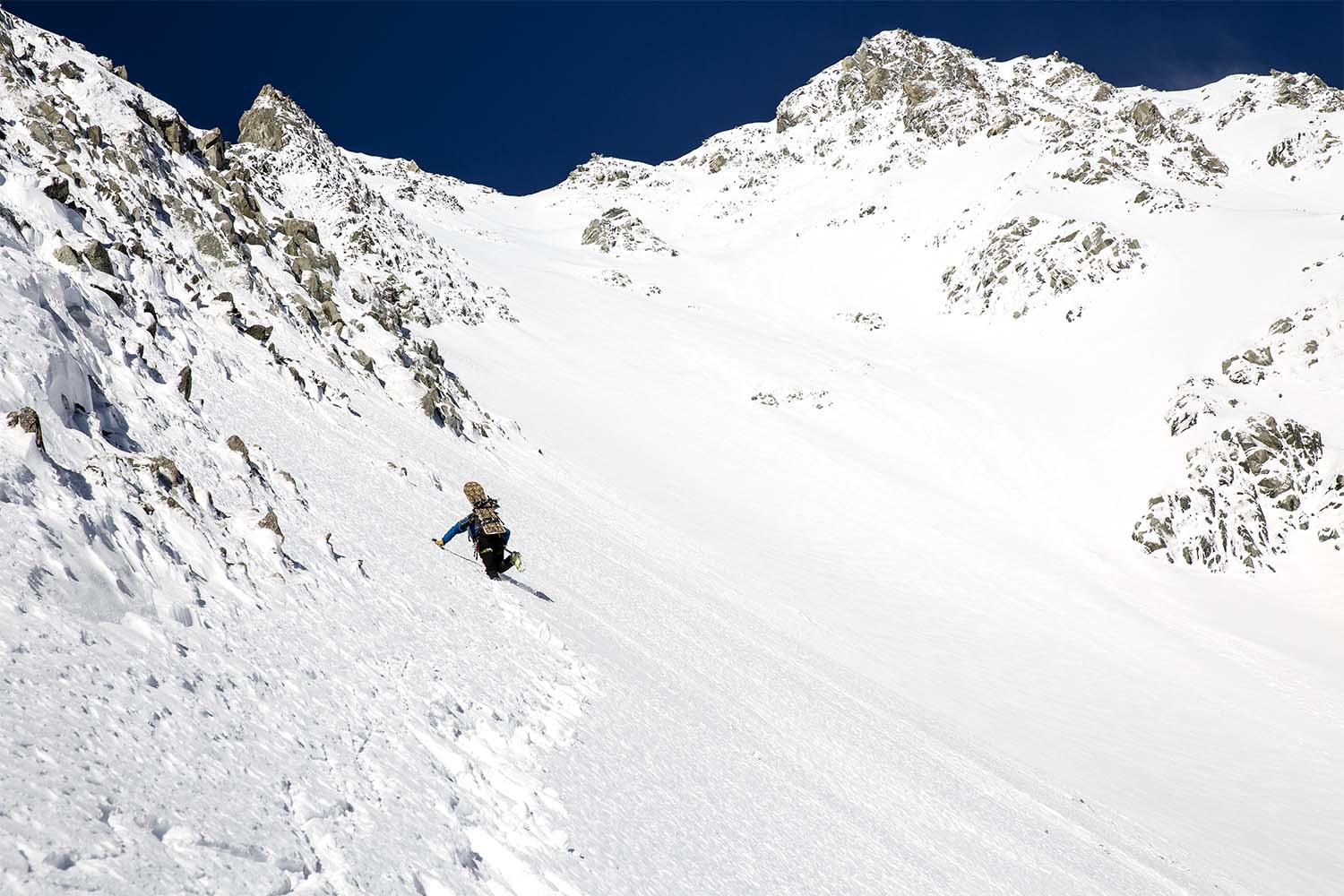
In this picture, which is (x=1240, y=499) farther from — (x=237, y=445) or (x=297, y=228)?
(x=297, y=228)

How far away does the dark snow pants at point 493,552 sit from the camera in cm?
1000

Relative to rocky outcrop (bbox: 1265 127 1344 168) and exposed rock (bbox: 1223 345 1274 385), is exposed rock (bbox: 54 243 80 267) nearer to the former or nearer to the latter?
exposed rock (bbox: 1223 345 1274 385)

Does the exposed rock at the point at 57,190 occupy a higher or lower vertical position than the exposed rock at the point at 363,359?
higher

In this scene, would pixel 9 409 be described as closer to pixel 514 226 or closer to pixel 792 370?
pixel 792 370

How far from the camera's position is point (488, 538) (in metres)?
10.1

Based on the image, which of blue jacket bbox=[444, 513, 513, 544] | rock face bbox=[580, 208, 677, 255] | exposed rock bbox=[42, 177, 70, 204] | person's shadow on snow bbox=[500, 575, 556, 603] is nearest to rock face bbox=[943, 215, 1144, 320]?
rock face bbox=[580, 208, 677, 255]

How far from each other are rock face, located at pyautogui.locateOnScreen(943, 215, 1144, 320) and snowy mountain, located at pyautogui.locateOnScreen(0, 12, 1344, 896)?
0.90ft

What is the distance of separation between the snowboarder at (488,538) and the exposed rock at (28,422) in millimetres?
5092

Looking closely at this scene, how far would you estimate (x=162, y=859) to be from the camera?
3252 millimetres

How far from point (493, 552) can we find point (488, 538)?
0.62 feet

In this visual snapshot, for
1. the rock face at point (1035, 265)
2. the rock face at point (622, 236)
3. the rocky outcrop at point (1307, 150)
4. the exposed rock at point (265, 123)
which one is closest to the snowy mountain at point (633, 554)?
the rock face at point (1035, 265)

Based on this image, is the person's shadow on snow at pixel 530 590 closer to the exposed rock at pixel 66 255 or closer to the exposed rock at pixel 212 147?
the exposed rock at pixel 66 255

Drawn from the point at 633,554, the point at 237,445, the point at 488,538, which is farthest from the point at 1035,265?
the point at 237,445

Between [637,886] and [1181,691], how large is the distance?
20.5 meters
